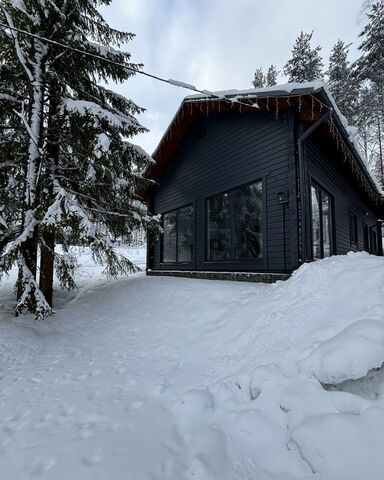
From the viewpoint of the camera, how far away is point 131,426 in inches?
88.5

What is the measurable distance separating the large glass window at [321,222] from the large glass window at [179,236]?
149 inches

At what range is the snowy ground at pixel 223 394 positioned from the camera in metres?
1.79

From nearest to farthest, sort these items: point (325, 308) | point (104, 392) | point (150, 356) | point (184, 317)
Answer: point (104, 392) → point (325, 308) → point (150, 356) → point (184, 317)

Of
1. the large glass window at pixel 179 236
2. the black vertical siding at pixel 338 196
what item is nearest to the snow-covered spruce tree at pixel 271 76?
the black vertical siding at pixel 338 196

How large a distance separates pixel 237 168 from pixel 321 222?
279 cm

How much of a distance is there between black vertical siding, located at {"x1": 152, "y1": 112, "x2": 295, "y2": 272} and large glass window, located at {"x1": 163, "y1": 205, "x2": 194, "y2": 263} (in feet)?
1.00

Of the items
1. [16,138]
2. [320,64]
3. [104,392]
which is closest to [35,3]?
[16,138]

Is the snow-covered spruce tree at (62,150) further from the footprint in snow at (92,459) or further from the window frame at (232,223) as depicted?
the footprint in snow at (92,459)

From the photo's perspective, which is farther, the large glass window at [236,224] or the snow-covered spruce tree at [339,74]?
the snow-covered spruce tree at [339,74]

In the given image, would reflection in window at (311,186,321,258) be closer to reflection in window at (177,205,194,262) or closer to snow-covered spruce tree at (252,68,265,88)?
reflection in window at (177,205,194,262)

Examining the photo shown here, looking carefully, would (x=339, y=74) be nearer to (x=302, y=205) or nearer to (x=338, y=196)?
(x=338, y=196)

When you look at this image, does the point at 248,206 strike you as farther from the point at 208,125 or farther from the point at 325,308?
the point at 325,308

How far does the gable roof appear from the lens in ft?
17.5

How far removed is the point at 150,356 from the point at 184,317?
113 centimetres
